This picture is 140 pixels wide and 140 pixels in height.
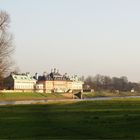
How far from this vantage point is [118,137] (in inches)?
738

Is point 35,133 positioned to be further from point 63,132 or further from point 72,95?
point 72,95

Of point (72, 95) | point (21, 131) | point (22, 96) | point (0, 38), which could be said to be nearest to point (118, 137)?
point (21, 131)

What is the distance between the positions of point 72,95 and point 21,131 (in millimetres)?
158122

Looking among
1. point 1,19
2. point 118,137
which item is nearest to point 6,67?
point 1,19

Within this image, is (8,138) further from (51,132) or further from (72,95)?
(72,95)

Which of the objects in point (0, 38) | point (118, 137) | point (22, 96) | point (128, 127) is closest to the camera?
point (118, 137)

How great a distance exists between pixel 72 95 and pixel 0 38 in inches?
4692

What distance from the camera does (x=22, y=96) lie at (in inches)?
5566

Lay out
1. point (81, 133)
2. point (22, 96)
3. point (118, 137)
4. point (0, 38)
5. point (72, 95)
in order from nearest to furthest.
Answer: point (118, 137), point (81, 133), point (0, 38), point (22, 96), point (72, 95)

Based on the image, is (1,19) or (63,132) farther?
(1,19)

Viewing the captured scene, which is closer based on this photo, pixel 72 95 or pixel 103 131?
pixel 103 131

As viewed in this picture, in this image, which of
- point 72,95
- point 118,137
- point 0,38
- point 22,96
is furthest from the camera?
point 72,95

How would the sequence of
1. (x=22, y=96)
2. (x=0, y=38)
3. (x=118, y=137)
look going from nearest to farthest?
(x=118, y=137), (x=0, y=38), (x=22, y=96)

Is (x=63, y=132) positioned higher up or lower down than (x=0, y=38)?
lower down
